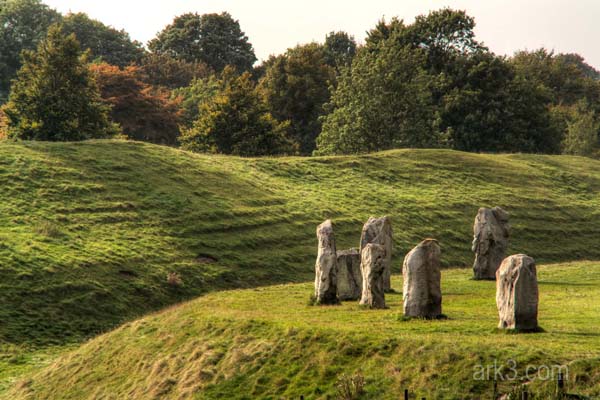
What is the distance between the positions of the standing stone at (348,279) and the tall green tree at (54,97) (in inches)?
1440

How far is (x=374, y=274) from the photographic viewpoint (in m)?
30.7

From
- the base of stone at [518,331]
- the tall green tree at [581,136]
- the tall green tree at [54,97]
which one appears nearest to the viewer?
the base of stone at [518,331]

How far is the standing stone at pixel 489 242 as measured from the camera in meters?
40.8

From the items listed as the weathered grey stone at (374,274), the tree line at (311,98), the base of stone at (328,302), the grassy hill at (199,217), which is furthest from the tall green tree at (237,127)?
the weathered grey stone at (374,274)

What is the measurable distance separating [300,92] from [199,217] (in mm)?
47868

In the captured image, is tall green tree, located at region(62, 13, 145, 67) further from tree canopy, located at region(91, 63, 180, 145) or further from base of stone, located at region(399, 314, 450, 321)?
base of stone, located at region(399, 314, 450, 321)

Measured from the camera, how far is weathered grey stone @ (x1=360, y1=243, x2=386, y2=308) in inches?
1206

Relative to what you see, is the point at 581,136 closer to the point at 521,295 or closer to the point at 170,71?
the point at 170,71

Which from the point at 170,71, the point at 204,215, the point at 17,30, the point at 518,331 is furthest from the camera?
the point at 170,71

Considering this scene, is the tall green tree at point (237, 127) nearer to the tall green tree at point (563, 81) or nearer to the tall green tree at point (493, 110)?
the tall green tree at point (493, 110)

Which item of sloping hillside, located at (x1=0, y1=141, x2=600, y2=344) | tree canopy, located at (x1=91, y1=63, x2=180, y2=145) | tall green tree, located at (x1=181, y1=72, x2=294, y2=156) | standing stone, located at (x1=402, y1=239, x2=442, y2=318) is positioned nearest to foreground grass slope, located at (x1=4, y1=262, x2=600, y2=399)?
standing stone, located at (x1=402, y1=239, x2=442, y2=318)

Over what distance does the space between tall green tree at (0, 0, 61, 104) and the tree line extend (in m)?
0.19

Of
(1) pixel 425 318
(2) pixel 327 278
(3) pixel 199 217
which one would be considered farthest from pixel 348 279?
(3) pixel 199 217

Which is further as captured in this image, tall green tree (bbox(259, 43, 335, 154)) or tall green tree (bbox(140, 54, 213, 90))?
tall green tree (bbox(140, 54, 213, 90))
